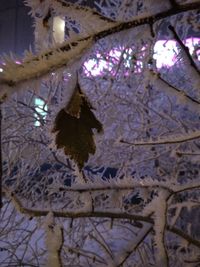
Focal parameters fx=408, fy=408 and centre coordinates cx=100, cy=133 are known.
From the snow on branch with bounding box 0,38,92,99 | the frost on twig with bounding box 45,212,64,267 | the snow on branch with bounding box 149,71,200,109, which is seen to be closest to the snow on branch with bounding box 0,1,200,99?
the snow on branch with bounding box 0,38,92,99

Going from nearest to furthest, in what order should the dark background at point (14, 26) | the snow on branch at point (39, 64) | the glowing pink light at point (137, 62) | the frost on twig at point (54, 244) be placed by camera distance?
the snow on branch at point (39, 64)
the frost on twig at point (54, 244)
the glowing pink light at point (137, 62)
the dark background at point (14, 26)

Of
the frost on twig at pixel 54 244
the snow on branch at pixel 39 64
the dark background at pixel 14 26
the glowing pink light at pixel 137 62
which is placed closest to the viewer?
the snow on branch at pixel 39 64

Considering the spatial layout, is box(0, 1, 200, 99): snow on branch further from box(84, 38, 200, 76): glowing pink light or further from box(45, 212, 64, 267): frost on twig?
box(84, 38, 200, 76): glowing pink light

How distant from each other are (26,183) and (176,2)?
397 cm

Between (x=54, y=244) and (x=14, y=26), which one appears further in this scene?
(x=14, y=26)

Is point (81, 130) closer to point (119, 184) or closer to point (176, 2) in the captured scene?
point (176, 2)

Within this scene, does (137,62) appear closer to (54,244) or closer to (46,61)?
(54,244)

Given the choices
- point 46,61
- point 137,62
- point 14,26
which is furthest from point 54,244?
point 14,26

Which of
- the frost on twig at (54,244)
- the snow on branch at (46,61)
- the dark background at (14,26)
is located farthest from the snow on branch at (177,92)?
the dark background at (14,26)

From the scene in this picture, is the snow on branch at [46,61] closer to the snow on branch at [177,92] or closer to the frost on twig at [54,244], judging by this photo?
the frost on twig at [54,244]

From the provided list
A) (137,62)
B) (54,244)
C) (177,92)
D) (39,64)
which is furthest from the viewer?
(137,62)

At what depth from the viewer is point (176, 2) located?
672 millimetres

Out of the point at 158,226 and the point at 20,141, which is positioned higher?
the point at 20,141

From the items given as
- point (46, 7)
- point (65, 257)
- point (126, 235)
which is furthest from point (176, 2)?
point (126, 235)
